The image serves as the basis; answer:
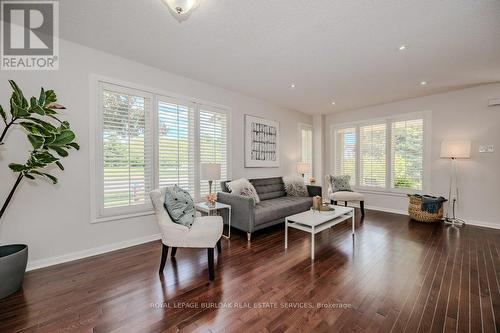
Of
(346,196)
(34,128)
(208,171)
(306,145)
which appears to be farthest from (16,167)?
(306,145)

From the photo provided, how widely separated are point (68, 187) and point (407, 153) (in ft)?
21.3

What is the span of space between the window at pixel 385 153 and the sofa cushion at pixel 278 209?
7.30 ft

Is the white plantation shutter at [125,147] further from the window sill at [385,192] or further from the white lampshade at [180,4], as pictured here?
Result: the window sill at [385,192]

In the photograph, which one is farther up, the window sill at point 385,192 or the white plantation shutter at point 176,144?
the white plantation shutter at point 176,144

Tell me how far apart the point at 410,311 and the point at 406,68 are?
3.35 m

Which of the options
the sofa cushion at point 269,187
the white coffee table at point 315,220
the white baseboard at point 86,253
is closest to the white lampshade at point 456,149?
the white coffee table at point 315,220

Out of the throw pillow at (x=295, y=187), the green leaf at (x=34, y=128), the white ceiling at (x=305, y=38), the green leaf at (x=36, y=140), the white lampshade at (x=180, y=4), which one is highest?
the white ceiling at (x=305, y=38)

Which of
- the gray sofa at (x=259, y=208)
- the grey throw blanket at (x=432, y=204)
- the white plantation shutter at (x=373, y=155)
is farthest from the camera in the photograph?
the white plantation shutter at (x=373, y=155)

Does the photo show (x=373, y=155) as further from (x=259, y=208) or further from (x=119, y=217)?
(x=119, y=217)

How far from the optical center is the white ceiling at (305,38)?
2004 mm

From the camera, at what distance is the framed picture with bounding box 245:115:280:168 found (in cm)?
464

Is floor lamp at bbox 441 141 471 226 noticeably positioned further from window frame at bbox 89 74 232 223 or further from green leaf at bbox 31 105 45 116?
green leaf at bbox 31 105 45 116

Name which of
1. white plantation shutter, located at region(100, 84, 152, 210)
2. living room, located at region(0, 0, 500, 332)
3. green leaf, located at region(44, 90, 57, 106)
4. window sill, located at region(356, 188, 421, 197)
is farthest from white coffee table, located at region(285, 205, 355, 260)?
green leaf, located at region(44, 90, 57, 106)

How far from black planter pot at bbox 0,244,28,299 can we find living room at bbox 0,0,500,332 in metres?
0.02
